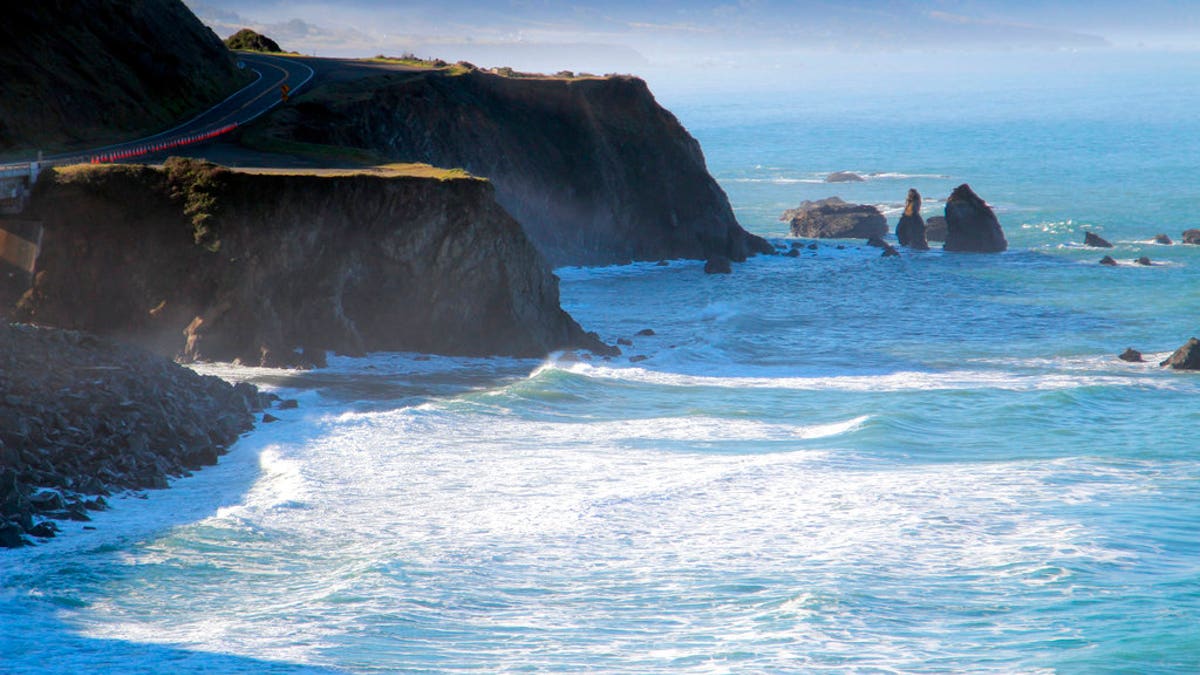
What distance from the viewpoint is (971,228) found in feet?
257

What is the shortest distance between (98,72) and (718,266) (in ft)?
107

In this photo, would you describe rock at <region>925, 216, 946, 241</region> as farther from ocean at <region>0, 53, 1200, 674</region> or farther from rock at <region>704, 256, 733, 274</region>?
ocean at <region>0, 53, 1200, 674</region>

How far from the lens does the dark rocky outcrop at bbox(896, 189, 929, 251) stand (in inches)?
3194

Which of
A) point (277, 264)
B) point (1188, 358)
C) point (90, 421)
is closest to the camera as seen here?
point (90, 421)

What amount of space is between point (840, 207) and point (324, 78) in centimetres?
3686

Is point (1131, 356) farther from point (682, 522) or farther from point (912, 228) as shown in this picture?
point (912, 228)

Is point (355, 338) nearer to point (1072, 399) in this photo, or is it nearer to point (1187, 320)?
point (1072, 399)

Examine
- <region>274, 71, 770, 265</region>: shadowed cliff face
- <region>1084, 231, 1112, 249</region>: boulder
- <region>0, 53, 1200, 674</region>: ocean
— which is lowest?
<region>0, 53, 1200, 674</region>: ocean

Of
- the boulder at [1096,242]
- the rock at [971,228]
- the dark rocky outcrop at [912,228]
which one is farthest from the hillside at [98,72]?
the boulder at [1096,242]

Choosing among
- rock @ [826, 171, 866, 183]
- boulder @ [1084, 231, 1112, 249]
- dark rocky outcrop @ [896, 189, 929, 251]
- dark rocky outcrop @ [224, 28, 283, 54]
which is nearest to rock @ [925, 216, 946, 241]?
dark rocky outcrop @ [896, 189, 929, 251]

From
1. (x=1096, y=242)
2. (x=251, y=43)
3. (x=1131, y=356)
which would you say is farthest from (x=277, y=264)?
(x=251, y=43)

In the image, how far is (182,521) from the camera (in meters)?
28.1

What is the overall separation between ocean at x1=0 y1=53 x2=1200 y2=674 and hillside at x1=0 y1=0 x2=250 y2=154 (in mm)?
22190

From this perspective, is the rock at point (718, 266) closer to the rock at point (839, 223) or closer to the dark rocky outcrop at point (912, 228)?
the dark rocky outcrop at point (912, 228)
